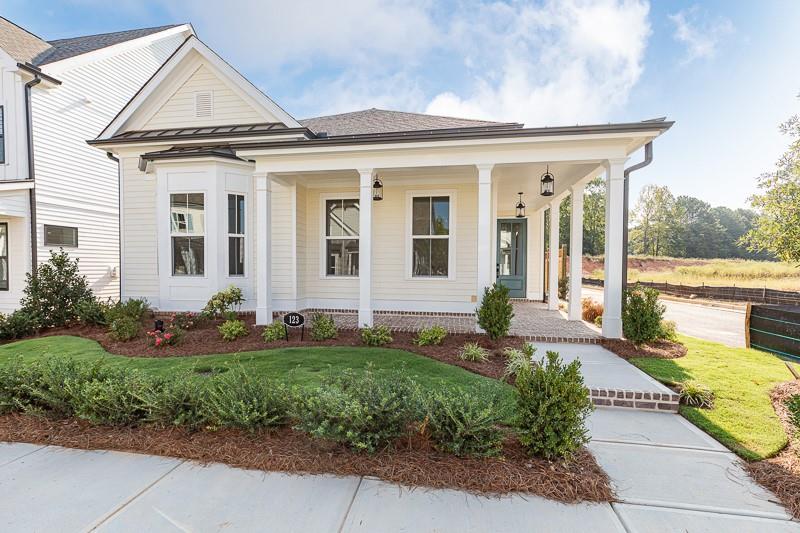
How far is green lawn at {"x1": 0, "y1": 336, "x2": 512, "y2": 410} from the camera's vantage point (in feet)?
14.1

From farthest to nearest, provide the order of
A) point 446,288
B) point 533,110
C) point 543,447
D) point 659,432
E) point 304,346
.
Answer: point 533,110
point 446,288
point 304,346
point 659,432
point 543,447

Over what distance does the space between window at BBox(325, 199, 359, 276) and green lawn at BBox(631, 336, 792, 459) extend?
593 centimetres

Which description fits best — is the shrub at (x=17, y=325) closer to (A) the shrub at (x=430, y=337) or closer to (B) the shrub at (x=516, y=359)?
(A) the shrub at (x=430, y=337)

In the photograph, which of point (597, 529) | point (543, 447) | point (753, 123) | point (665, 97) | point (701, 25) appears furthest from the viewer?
point (753, 123)

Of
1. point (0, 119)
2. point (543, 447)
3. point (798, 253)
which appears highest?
point (0, 119)

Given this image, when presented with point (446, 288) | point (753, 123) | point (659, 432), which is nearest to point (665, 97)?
point (753, 123)

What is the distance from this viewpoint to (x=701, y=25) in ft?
28.9

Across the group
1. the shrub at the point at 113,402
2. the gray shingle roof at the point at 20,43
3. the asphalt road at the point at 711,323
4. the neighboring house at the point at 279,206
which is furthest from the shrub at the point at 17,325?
the asphalt road at the point at 711,323

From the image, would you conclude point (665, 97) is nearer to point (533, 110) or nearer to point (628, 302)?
point (533, 110)

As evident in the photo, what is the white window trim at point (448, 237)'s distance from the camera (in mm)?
8109

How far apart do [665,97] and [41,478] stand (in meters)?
17.8

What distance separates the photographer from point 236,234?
26.3ft

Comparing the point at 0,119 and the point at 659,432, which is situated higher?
the point at 0,119

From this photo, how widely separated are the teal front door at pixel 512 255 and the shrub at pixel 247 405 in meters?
9.07
